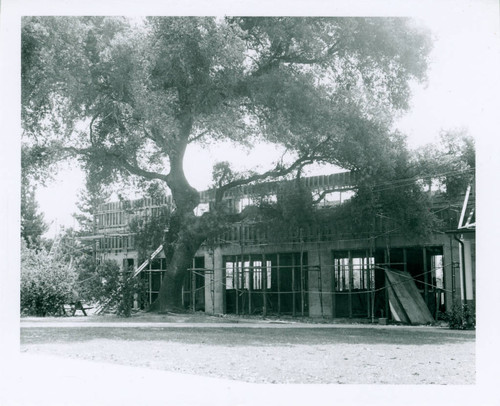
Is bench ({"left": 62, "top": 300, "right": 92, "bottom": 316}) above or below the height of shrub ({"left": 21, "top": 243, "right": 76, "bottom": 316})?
below

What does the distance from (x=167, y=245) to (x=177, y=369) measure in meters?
13.9

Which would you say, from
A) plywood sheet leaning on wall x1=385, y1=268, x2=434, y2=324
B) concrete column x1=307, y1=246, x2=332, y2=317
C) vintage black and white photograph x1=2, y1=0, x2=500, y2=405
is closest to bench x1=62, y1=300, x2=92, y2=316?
vintage black and white photograph x1=2, y1=0, x2=500, y2=405

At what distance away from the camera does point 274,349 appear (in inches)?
627

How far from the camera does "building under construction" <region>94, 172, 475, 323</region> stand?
24516 millimetres

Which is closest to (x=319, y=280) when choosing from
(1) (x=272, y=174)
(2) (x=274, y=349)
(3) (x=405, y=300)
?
(3) (x=405, y=300)

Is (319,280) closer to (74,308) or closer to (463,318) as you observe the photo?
(463,318)

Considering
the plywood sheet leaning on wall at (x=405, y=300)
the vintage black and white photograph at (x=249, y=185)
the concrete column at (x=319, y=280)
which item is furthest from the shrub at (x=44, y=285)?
the plywood sheet leaning on wall at (x=405, y=300)

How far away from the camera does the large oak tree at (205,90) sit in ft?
69.9

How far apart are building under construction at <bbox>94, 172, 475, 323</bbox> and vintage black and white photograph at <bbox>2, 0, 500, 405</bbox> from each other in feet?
0.29

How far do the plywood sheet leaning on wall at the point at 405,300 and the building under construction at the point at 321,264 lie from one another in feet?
0.11

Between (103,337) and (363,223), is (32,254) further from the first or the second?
(363,223)

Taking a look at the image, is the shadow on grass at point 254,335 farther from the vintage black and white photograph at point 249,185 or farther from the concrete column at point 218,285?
the concrete column at point 218,285

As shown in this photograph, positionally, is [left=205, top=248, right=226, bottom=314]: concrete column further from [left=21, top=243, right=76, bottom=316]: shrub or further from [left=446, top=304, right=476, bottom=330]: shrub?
[left=446, top=304, right=476, bottom=330]: shrub

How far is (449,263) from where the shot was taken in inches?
963
